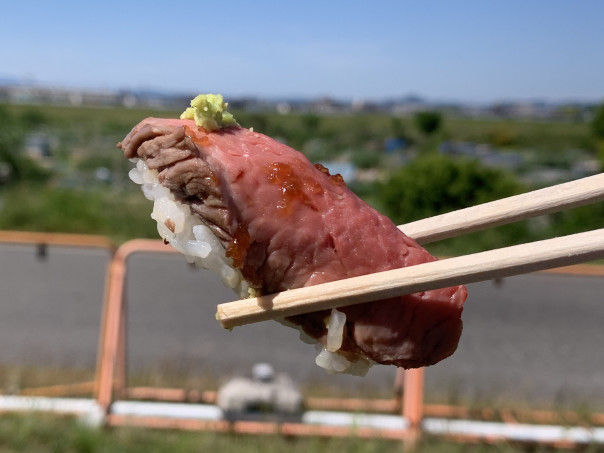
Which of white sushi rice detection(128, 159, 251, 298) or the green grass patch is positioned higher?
white sushi rice detection(128, 159, 251, 298)

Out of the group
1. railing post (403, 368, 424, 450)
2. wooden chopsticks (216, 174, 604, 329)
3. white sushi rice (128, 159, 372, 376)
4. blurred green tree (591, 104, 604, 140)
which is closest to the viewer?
wooden chopsticks (216, 174, 604, 329)

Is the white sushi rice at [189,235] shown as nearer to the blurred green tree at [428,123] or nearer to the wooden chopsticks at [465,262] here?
the wooden chopsticks at [465,262]

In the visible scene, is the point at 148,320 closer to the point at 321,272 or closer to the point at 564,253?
the point at 321,272

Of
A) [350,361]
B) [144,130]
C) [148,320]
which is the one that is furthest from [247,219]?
[148,320]

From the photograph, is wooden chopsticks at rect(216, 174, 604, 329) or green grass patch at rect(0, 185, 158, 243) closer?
wooden chopsticks at rect(216, 174, 604, 329)

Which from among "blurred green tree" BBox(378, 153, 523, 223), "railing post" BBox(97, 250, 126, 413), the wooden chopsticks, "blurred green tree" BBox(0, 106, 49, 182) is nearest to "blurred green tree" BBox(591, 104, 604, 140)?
"blurred green tree" BBox(378, 153, 523, 223)

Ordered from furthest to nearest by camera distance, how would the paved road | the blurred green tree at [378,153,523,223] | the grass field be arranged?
1. the blurred green tree at [378,153,523,223]
2. the paved road
3. the grass field

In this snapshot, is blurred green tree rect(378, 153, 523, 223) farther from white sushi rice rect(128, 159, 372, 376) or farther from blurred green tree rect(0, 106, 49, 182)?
blurred green tree rect(0, 106, 49, 182)

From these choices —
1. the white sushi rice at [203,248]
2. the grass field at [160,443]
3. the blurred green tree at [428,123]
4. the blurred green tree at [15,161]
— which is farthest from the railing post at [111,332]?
the blurred green tree at [428,123]
